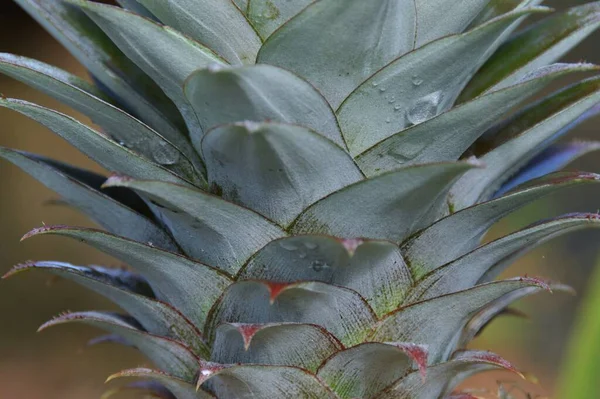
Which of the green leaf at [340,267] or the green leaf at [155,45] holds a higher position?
the green leaf at [155,45]

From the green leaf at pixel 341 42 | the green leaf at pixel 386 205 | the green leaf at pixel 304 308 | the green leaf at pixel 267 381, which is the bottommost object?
the green leaf at pixel 267 381

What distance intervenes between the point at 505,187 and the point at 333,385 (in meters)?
0.31

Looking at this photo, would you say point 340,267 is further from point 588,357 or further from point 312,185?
point 588,357

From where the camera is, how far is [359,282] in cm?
64

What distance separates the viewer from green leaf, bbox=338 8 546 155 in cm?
60

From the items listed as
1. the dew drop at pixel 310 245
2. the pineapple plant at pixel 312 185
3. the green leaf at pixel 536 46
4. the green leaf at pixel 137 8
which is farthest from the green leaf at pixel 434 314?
the green leaf at pixel 137 8

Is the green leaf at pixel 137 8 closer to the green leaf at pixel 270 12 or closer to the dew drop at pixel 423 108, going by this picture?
the green leaf at pixel 270 12

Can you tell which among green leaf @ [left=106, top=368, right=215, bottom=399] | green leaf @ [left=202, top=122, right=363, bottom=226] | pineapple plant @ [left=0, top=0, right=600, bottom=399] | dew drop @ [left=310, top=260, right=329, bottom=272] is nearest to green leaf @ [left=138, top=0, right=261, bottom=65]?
pineapple plant @ [left=0, top=0, right=600, bottom=399]

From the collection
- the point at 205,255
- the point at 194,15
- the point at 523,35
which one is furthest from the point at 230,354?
the point at 523,35

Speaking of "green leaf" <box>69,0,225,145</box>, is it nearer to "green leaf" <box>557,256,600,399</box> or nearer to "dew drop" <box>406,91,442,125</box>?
"dew drop" <box>406,91,442,125</box>

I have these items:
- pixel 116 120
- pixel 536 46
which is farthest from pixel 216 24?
pixel 536 46

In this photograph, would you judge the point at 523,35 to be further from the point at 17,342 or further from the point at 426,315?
the point at 17,342

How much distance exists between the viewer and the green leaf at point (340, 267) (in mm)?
604

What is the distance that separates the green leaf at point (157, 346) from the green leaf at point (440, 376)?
7.6 inches
